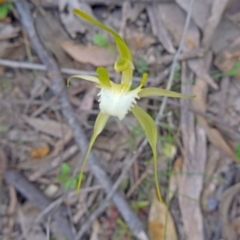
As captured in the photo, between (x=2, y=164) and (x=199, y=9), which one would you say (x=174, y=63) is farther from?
(x=2, y=164)

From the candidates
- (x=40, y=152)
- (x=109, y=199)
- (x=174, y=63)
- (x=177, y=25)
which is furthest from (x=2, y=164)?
(x=177, y=25)

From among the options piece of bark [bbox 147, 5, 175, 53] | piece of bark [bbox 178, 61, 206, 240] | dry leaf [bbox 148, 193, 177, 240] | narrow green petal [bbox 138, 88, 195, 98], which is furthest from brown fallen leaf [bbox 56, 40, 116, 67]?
narrow green petal [bbox 138, 88, 195, 98]

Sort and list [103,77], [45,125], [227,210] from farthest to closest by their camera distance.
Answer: [45,125] → [227,210] → [103,77]

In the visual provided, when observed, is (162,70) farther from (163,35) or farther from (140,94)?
(140,94)

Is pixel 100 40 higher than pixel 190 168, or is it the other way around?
pixel 100 40

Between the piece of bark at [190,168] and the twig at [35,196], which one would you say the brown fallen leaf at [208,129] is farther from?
the twig at [35,196]

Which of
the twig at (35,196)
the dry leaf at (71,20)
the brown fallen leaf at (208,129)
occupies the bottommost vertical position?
the twig at (35,196)

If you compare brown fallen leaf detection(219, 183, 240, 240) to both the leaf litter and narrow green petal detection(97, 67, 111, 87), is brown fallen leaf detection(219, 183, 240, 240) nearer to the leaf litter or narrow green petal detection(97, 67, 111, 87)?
the leaf litter

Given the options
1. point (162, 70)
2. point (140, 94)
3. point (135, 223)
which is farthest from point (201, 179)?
point (140, 94)

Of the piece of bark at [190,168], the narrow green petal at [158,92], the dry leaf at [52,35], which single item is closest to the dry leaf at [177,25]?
the piece of bark at [190,168]
